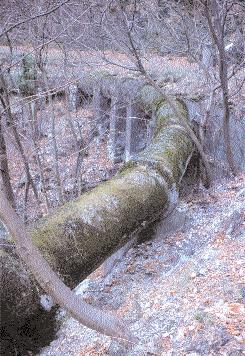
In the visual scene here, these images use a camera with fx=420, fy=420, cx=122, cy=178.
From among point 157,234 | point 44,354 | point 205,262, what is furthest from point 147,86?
point 44,354

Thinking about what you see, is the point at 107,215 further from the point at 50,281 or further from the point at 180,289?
the point at 50,281

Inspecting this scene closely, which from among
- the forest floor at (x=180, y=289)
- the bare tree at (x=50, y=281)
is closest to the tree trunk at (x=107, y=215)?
the forest floor at (x=180, y=289)

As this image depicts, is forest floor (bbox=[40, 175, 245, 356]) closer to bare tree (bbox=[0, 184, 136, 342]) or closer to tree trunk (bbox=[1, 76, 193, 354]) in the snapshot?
bare tree (bbox=[0, 184, 136, 342])

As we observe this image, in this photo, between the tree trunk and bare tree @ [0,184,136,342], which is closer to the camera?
bare tree @ [0,184,136,342]

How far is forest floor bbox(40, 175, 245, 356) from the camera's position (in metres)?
3.12

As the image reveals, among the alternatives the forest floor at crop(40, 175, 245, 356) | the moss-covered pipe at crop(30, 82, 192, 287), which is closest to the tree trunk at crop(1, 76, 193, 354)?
the moss-covered pipe at crop(30, 82, 192, 287)

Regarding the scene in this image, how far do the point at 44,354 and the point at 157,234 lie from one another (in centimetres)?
252

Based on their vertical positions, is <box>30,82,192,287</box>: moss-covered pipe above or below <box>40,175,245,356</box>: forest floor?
above

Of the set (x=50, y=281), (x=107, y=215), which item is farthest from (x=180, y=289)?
(x=50, y=281)

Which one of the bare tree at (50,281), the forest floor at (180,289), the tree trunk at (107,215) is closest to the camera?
the bare tree at (50,281)

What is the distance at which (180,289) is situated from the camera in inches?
154

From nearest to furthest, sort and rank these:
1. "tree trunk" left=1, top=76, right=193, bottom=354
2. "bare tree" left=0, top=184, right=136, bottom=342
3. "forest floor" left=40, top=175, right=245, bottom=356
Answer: "bare tree" left=0, top=184, right=136, bottom=342 < "forest floor" left=40, top=175, right=245, bottom=356 < "tree trunk" left=1, top=76, right=193, bottom=354

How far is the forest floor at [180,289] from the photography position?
3.12 metres

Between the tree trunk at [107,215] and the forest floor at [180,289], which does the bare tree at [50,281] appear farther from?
the tree trunk at [107,215]
